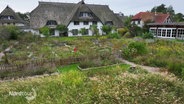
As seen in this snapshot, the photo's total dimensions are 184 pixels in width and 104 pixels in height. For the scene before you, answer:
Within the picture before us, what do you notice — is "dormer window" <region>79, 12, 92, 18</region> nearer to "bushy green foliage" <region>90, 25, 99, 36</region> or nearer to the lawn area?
"bushy green foliage" <region>90, 25, 99, 36</region>

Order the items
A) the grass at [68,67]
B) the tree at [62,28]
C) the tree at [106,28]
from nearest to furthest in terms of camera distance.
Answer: the grass at [68,67]
the tree at [62,28]
the tree at [106,28]

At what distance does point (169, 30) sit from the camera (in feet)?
116

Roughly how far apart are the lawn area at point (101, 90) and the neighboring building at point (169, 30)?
25615 millimetres

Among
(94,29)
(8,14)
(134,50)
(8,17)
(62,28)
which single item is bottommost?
(134,50)

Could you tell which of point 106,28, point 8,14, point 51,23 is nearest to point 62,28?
point 51,23

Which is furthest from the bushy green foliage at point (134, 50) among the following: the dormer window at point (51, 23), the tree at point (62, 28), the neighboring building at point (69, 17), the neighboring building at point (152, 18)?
the neighboring building at point (152, 18)

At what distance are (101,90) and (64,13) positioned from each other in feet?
121

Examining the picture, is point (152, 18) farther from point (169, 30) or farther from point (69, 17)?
point (69, 17)

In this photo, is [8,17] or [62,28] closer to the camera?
[62,28]

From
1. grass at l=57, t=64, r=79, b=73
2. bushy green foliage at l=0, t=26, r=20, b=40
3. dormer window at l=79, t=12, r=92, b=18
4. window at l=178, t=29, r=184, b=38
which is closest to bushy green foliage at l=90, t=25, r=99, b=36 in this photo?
dormer window at l=79, t=12, r=92, b=18

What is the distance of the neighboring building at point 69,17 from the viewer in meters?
40.3

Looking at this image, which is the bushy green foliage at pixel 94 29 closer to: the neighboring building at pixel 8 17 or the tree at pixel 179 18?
the neighboring building at pixel 8 17

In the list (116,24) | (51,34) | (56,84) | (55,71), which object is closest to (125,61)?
(55,71)

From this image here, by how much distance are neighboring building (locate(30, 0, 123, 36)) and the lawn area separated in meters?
31.0
